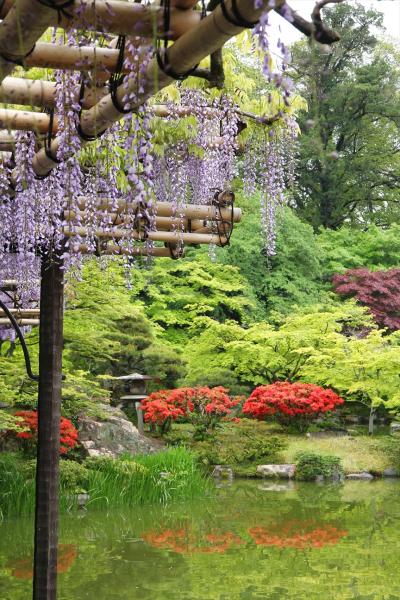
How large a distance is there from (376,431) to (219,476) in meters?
3.68

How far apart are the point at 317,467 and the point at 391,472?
1.28 m

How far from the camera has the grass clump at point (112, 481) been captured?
8.29m

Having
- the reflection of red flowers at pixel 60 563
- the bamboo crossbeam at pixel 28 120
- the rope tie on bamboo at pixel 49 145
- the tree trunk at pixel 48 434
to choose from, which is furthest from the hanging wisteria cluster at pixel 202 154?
the reflection of red flowers at pixel 60 563

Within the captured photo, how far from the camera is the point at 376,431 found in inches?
569

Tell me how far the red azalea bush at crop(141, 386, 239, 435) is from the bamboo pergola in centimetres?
703

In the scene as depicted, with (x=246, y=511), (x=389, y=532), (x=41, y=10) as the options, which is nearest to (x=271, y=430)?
(x=246, y=511)

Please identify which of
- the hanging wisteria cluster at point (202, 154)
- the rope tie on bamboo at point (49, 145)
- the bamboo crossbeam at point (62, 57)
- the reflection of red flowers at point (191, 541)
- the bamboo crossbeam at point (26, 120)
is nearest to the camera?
the bamboo crossbeam at point (62, 57)

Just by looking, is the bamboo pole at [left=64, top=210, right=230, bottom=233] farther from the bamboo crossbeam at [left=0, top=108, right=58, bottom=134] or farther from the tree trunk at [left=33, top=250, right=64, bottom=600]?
the bamboo crossbeam at [left=0, top=108, right=58, bottom=134]

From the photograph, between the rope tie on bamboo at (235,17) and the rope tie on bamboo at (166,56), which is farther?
the rope tie on bamboo at (166,56)

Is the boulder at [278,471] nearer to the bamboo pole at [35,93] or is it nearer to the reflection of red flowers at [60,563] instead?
the reflection of red flowers at [60,563]

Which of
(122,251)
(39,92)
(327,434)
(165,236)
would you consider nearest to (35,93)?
(39,92)

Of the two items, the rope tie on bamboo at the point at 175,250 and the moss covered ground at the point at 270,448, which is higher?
the rope tie on bamboo at the point at 175,250

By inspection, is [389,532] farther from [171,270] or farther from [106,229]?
[171,270]

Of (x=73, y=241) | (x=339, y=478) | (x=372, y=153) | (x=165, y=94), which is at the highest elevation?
(x=372, y=153)
